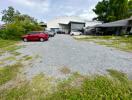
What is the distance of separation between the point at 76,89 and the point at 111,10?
54.2 m

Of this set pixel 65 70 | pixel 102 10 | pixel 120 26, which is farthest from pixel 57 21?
pixel 65 70

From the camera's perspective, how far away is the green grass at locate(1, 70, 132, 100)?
4.34 m

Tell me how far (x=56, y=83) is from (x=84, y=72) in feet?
5.20

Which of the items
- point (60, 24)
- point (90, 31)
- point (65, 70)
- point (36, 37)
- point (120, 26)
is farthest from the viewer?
point (60, 24)

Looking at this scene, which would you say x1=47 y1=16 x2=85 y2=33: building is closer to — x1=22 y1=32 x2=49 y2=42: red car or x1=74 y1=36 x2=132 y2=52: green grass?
x1=74 y1=36 x2=132 y2=52: green grass

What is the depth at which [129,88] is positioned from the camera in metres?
4.79

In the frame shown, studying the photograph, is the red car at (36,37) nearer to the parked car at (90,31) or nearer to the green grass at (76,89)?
the green grass at (76,89)

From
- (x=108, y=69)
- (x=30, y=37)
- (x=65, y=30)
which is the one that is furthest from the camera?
(x=65, y=30)

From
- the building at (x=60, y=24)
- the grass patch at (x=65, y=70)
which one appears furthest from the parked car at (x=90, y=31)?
the grass patch at (x=65, y=70)

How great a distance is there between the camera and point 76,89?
4.73 metres

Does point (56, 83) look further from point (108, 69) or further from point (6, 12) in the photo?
point (6, 12)

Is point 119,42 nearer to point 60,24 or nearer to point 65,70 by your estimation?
point 65,70

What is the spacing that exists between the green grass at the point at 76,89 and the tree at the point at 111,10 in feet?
162

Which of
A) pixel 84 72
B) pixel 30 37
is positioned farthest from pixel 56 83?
pixel 30 37
